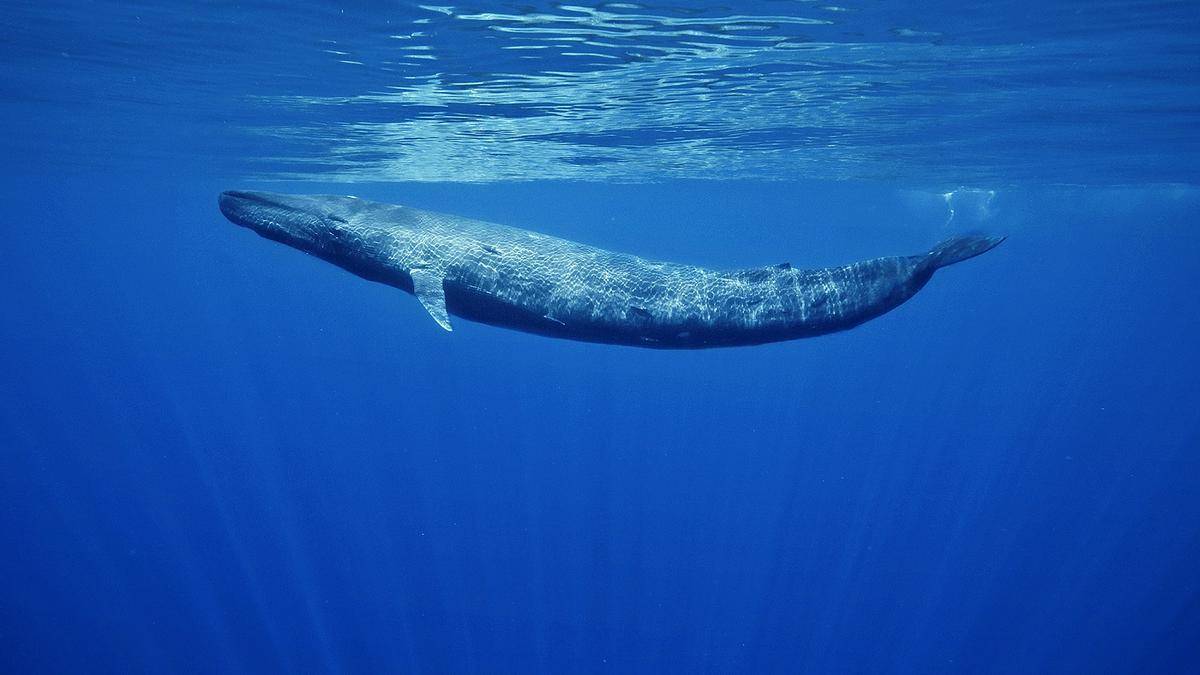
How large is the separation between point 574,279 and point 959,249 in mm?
2837

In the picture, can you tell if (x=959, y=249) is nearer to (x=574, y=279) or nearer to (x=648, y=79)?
(x=574, y=279)

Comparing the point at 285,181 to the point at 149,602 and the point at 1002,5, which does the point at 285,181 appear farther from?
the point at 1002,5

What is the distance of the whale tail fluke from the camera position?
4767 millimetres

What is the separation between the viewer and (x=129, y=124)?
19.5 meters

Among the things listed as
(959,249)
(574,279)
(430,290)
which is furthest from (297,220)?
(959,249)

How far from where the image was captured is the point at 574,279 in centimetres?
561

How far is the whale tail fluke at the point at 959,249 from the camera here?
4.77m

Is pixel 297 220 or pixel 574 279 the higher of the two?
pixel 297 220

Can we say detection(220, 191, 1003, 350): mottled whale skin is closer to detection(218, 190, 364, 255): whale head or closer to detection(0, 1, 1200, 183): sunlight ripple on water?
detection(218, 190, 364, 255): whale head

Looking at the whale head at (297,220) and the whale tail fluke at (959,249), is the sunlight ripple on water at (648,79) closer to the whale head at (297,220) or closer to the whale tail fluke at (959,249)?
the whale head at (297,220)

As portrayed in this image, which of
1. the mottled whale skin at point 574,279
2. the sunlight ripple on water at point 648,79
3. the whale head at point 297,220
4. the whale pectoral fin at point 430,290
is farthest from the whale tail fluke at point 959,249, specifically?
the sunlight ripple on water at point 648,79

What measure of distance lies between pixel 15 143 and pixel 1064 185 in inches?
1508

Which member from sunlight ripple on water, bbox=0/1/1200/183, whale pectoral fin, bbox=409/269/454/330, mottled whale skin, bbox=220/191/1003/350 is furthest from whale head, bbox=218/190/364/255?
sunlight ripple on water, bbox=0/1/1200/183

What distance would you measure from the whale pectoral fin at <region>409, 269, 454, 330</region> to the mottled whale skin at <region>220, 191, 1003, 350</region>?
0.03 ft
